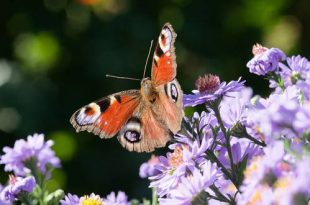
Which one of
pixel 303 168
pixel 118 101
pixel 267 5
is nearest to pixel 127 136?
pixel 118 101

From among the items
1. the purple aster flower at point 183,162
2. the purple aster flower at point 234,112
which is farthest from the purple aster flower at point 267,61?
the purple aster flower at point 183,162

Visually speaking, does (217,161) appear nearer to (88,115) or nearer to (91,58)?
(88,115)

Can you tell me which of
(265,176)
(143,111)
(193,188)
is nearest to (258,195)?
(265,176)

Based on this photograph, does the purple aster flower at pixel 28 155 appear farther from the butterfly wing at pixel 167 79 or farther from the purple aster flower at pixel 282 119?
the purple aster flower at pixel 282 119

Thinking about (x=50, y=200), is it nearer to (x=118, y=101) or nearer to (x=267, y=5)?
(x=118, y=101)

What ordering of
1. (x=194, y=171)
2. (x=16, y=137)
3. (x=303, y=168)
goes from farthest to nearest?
1. (x=16, y=137)
2. (x=194, y=171)
3. (x=303, y=168)

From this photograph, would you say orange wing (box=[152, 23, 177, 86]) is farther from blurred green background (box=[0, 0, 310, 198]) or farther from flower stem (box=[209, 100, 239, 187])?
blurred green background (box=[0, 0, 310, 198])

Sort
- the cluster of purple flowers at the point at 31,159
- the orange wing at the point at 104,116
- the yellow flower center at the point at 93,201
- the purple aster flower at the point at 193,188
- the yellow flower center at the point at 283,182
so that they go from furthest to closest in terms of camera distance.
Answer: the cluster of purple flowers at the point at 31,159 < the orange wing at the point at 104,116 < the yellow flower center at the point at 93,201 < the purple aster flower at the point at 193,188 < the yellow flower center at the point at 283,182
